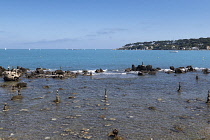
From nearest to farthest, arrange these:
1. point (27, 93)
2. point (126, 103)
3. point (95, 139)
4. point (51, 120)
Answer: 1. point (95, 139)
2. point (51, 120)
3. point (126, 103)
4. point (27, 93)

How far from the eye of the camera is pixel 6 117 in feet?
111

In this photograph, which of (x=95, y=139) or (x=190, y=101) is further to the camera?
(x=190, y=101)

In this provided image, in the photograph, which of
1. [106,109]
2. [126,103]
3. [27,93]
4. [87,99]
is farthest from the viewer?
[27,93]

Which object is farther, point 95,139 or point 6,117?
point 6,117

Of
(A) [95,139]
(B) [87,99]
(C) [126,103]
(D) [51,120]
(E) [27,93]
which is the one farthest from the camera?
(E) [27,93]

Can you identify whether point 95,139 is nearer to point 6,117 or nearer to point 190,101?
point 6,117

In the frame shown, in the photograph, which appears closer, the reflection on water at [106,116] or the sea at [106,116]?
the sea at [106,116]

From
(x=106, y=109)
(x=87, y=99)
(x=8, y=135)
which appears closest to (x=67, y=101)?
(x=87, y=99)

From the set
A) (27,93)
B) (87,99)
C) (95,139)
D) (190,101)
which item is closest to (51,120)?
(95,139)

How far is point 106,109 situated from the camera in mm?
38469

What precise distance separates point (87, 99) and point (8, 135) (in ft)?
70.2

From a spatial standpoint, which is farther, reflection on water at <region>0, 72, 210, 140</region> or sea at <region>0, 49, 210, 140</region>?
reflection on water at <region>0, 72, 210, 140</region>

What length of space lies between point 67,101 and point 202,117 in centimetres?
2726

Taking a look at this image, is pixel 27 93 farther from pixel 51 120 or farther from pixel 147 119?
pixel 147 119
